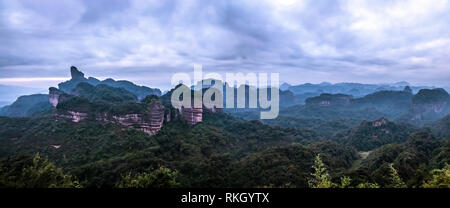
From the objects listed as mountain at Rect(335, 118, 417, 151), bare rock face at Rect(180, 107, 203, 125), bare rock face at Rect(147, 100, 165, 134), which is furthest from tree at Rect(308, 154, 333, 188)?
mountain at Rect(335, 118, 417, 151)

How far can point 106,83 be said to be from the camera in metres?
155

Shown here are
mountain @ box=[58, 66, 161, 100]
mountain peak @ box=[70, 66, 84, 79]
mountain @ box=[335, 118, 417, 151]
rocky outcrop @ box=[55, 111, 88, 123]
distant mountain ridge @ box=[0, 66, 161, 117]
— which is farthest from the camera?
mountain peak @ box=[70, 66, 84, 79]

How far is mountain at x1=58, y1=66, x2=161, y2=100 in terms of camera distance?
123938mm

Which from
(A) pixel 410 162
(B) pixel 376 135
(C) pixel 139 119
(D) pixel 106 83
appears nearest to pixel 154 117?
(C) pixel 139 119

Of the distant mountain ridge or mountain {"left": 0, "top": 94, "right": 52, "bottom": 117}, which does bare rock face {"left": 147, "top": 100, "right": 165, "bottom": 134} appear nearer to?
the distant mountain ridge

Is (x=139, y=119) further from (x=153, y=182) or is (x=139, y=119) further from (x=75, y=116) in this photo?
(x=153, y=182)

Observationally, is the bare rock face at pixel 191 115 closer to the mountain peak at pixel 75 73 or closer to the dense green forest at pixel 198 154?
the dense green forest at pixel 198 154

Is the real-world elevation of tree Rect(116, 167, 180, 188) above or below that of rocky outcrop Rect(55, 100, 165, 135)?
below

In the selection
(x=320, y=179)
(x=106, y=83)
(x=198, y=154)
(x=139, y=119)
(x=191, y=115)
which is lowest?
(x=198, y=154)

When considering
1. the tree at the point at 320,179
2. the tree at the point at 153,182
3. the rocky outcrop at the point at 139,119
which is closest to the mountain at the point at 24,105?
the rocky outcrop at the point at 139,119

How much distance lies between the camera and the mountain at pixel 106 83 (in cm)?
12394

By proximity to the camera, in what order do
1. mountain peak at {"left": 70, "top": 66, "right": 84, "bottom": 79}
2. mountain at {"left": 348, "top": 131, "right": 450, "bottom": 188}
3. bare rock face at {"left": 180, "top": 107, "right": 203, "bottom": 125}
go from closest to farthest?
1. mountain at {"left": 348, "top": 131, "right": 450, "bottom": 188}
2. bare rock face at {"left": 180, "top": 107, "right": 203, "bottom": 125}
3. mountain peak at {"left": 70, "top": 66, "right": 84, "bottom": 79}
